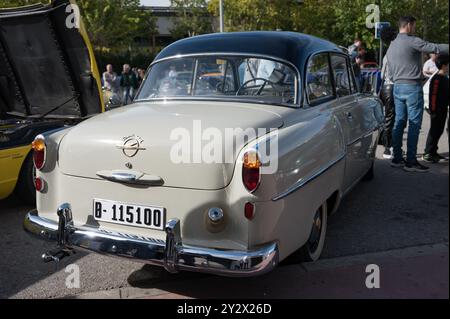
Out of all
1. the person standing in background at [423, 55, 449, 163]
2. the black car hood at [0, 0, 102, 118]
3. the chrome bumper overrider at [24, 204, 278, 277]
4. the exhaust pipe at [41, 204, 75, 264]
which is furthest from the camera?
the person standing in background at [423, 55, 449, 163]

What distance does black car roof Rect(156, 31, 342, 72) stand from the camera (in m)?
3.91

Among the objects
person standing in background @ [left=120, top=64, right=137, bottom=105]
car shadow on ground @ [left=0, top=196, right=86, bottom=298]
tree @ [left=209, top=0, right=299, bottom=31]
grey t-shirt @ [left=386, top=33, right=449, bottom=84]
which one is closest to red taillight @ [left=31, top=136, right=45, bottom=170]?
car shadow on ground @ [left=0, top=196, right=86, bottom=298]

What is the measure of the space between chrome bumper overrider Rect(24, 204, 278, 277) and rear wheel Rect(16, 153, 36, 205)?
2.00 m

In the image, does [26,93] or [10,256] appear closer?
[10,256]

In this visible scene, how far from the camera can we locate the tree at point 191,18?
34.6 meters

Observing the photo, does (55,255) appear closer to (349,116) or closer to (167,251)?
(167,251)

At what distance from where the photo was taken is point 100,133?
123 inches

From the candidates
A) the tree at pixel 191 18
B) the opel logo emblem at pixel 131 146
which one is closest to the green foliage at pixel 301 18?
the tree at pixel 191 18

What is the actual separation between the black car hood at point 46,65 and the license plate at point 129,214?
288 cm

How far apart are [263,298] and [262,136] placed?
3.65 feet

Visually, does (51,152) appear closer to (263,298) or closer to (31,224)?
(31,224)

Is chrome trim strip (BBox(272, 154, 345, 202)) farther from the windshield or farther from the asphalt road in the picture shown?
the asphalt road

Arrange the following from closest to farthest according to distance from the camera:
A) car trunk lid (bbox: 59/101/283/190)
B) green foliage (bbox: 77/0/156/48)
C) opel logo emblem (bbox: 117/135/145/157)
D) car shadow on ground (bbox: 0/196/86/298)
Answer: car trunk lid (bbox: 59/101/283/190) < opel logo emblem (bbox: 117/135/145/157) < car shadow on ground (bbox: 0/196/86/298) < green foliage (bbox: 77/0/156/48)
